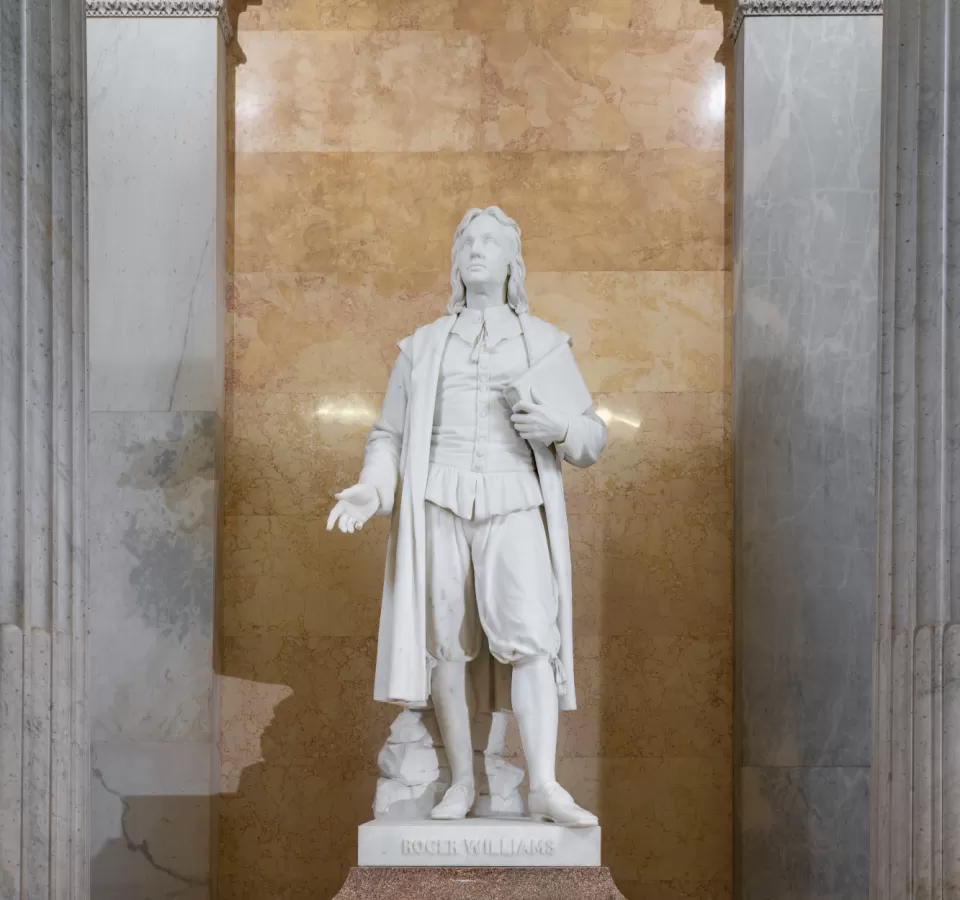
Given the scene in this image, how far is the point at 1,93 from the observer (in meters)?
5.34

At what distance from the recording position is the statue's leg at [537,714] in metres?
5.74

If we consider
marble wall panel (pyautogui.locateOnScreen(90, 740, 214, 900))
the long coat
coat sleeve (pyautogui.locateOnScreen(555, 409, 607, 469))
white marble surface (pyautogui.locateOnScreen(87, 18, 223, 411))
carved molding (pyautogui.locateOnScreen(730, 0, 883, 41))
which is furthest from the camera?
carved molding (pyautogui.locateOnScreen(730, 0, 883, 41))

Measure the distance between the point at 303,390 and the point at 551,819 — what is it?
3115mm

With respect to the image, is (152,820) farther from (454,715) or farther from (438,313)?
(438,313)

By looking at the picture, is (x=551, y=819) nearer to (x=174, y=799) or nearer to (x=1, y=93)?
(x=174, y=799)

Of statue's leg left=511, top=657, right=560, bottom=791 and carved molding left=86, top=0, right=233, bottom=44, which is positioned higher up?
carved molding left=86, top=0, right=233, bottom=44

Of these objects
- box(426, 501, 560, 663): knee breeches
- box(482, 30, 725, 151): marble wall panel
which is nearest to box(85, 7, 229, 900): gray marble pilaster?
box(482, 30, 725, 151): marble wall panel

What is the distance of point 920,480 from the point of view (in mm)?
5398

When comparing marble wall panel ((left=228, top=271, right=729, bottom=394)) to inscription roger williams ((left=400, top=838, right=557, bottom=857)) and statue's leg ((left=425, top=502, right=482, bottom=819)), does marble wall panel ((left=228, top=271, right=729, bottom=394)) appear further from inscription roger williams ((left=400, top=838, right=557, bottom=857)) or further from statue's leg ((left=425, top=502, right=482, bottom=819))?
inscription roger williams ((left=400, top=838, right=557, bottom=857))

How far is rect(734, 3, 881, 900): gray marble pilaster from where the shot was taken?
7488mm

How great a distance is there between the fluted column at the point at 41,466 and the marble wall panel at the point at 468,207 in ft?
8.27

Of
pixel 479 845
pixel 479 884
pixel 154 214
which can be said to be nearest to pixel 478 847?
pixel 479 845

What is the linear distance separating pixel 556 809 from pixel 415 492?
130 cm

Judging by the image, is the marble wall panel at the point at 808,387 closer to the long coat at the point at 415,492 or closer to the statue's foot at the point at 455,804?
the long coat at the point at 415,492
